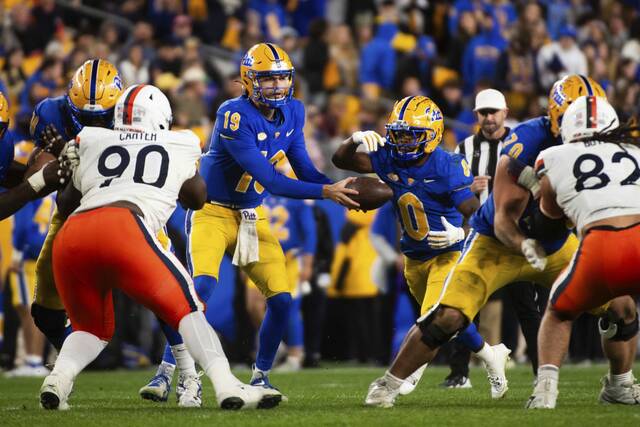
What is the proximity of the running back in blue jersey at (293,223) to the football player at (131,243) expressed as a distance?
4654 mm

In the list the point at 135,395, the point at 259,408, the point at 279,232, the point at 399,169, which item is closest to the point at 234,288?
the point at 279,232

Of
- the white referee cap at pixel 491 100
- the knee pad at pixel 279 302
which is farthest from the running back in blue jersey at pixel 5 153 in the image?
the white referee cap at pixel 491 100

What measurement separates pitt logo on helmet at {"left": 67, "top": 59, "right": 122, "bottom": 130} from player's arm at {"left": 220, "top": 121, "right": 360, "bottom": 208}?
0.73 meters

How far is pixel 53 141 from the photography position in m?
6.34

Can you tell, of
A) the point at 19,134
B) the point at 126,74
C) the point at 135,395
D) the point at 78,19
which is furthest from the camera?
the point at 78,19

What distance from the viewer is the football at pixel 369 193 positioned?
21.9 feet

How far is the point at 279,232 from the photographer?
1077cm

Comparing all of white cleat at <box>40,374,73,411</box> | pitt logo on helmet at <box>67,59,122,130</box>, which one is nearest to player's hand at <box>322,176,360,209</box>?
pitt logo on helmet at <box>67,59,122,130</box>

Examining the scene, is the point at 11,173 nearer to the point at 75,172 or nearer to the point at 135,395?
the point at 75,172

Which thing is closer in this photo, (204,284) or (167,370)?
(204,284)

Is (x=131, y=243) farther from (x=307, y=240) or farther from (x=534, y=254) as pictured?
(x=307, y=240)

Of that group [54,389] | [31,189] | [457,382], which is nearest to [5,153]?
[31,189]

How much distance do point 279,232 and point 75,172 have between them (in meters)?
4.92

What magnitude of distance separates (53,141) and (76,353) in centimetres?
121
